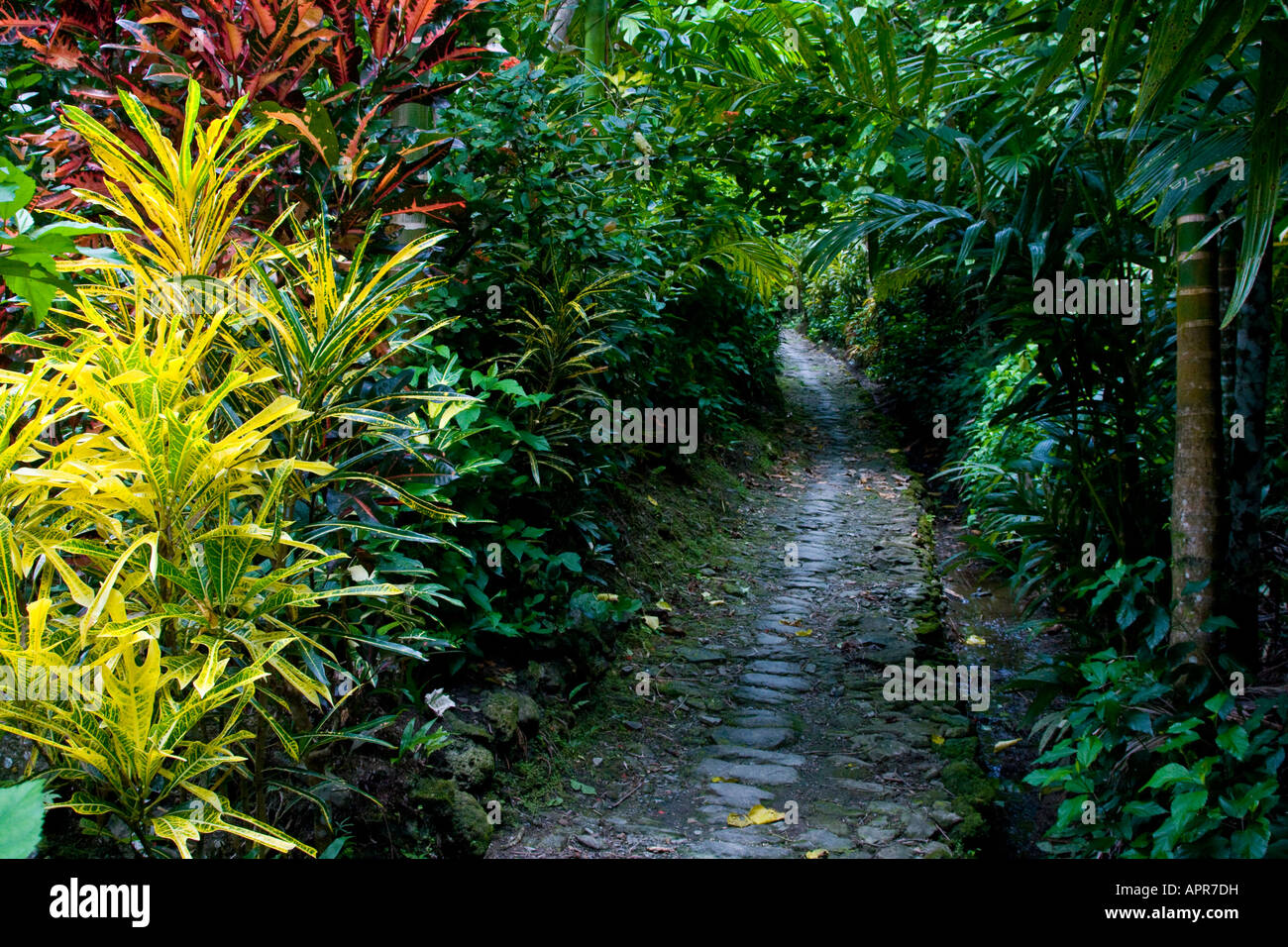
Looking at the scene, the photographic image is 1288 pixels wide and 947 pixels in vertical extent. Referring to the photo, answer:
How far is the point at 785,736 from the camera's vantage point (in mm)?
3248

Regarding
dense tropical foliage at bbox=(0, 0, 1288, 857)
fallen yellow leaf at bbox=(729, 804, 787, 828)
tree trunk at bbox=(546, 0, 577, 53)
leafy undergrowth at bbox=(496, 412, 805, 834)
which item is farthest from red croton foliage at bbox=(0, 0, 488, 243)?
tree trunk at bbox=(546, 0, 577, 53)

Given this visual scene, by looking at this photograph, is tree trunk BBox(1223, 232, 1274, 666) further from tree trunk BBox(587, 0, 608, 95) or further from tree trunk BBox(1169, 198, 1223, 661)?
tree trunk BBox(587, 0, 608, 95)

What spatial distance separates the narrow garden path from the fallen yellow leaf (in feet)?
0.05

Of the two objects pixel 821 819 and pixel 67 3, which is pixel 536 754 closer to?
pixel 821 819

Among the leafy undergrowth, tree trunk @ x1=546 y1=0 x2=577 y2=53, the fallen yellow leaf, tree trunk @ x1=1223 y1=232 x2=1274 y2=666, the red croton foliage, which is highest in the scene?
tree trunk @ x1=546 y1=0 x2=577 y2=53

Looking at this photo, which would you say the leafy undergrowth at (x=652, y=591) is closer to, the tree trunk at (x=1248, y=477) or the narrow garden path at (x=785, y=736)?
the narrow garden path at (x=785, y=736)

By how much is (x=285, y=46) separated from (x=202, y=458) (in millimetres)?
1415

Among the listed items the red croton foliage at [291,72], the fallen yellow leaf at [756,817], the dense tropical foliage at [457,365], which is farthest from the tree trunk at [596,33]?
the fallen yellow leaf at [756,817]

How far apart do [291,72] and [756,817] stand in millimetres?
2625

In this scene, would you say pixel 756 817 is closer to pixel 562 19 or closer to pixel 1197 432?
pixel 1197 432

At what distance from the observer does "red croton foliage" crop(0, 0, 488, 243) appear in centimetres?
224

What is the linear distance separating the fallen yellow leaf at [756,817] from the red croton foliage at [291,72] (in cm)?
210

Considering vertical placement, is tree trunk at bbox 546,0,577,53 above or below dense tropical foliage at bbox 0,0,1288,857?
above

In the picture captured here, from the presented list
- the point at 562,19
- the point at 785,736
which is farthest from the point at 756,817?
the point at 562,19
